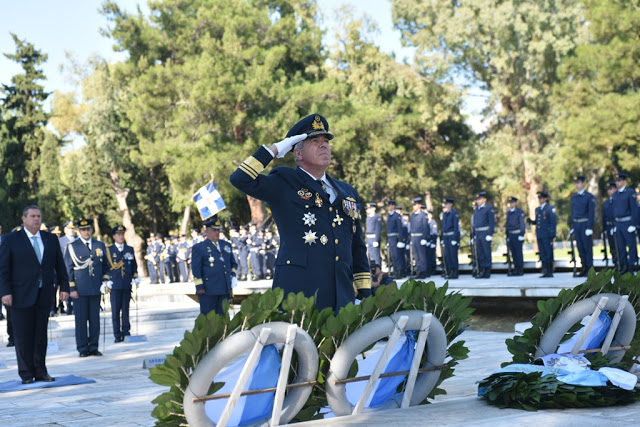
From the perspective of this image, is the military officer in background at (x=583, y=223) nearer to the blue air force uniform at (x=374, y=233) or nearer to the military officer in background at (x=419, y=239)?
the military officer in background at (x=419, y=239)

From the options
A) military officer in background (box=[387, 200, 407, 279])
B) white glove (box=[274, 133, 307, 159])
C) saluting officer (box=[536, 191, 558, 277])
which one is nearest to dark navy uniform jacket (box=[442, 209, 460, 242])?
military officer in background (box=[387, 200, 407, 279])

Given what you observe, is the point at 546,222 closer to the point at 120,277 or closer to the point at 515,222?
the point at 515,222

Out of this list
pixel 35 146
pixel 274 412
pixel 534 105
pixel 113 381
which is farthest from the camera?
pixel 35 146

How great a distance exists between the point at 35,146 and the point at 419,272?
3079 centimetres

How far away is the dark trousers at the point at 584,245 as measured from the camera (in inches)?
611

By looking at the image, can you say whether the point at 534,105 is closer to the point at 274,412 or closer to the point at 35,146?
the point at 35,146

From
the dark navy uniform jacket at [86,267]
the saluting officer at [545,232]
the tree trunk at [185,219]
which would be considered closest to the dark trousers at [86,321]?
the dark navy uniform jacket at [86,267]

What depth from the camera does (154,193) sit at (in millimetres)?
46562

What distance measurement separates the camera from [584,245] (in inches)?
611

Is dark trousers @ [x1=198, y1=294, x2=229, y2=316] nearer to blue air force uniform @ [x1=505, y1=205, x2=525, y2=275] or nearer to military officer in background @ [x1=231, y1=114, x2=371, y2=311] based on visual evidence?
military officer in background @ [x1=231, y1=114, x2=371, y2=311]

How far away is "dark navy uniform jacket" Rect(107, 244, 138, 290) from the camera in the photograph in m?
13.5

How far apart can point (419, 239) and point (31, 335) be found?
1249cm

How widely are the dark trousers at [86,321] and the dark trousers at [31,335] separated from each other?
3.02m

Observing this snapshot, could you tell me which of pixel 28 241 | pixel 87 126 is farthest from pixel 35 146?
pixel 28 241
